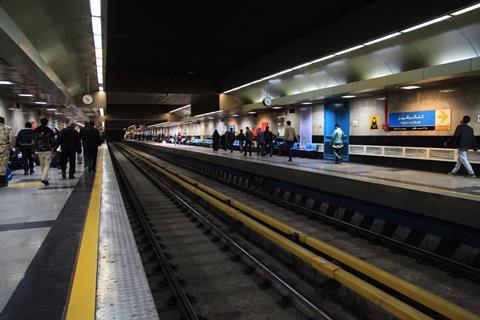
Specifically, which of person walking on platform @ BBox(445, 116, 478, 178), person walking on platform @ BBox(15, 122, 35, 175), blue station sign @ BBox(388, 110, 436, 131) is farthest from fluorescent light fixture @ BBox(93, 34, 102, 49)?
person walking on platform @ BBox(445, 116, 478, 178)

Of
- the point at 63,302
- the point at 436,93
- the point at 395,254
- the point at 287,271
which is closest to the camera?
the point at 63,302

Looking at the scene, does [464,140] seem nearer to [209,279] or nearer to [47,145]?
[209,279]

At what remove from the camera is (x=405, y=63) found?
41.8ft

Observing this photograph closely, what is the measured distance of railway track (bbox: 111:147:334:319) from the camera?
4211 mm

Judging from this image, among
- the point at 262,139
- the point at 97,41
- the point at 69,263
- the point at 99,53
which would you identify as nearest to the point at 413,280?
the point at 69,263

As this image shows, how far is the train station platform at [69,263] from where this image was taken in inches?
119

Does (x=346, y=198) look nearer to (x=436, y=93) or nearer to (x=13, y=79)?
(x=436, y=93)

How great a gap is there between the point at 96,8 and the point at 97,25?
6.03 feet

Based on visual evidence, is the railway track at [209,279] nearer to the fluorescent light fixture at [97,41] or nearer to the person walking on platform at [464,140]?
the person walking on platform at [464,140]

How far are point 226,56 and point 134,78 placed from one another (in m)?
6.90

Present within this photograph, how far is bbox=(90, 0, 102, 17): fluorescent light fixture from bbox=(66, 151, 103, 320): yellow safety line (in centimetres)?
575

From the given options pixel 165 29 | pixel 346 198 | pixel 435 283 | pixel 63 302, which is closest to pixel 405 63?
pixel 346 198

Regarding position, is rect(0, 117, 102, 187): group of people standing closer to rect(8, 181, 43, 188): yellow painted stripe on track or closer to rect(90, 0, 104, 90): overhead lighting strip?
rect(8, 181, 43, 188): yellow painted stripe on track

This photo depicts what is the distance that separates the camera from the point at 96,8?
9648 mm
